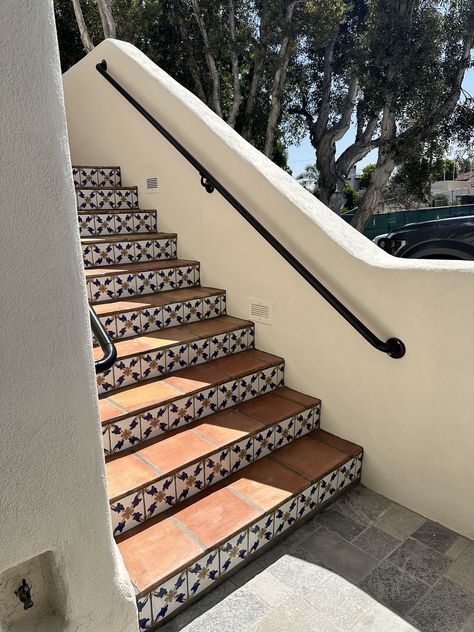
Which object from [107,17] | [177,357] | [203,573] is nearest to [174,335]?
[177,357]

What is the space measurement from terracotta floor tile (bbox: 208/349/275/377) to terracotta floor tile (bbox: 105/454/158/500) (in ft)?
2.44

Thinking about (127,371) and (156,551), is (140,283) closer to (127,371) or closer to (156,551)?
(127,371)

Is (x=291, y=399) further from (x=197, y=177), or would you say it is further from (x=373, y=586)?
(x=197, y=177)

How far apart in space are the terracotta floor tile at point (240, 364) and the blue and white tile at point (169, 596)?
109 cm

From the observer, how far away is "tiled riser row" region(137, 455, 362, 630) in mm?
1640

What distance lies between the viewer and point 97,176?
386cm

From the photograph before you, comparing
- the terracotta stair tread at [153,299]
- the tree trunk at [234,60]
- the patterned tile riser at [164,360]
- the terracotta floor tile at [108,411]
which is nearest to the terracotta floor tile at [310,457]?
the patterned tile riser at [164,360]

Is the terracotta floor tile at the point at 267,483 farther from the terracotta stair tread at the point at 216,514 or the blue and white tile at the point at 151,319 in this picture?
the blue and white tile at the point at 151,319

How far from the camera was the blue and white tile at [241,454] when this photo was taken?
2.21m

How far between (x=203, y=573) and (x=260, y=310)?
1.53 metres

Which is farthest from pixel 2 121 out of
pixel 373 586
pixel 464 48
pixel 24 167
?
pixel 464 48

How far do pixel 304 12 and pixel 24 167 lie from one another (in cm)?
1084

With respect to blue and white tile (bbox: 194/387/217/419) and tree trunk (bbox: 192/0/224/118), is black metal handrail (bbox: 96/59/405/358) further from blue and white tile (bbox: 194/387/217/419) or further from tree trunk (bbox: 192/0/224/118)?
tree trunk (bbox: 192/0/224/118)

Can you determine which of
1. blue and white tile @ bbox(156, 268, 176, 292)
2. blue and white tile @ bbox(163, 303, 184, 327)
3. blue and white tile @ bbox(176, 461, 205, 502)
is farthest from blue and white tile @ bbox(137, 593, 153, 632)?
blue and white tile @ bbox(156, 268, 176, 292)
